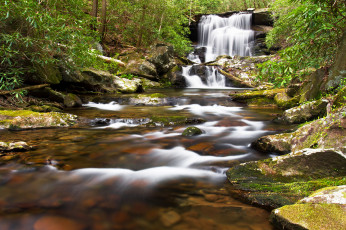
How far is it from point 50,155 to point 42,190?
3.59 ft

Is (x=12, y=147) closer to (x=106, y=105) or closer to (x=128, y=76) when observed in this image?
(x=106, y=105)

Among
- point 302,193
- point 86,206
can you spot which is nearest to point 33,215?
point 86,206

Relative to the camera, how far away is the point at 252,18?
26266mm

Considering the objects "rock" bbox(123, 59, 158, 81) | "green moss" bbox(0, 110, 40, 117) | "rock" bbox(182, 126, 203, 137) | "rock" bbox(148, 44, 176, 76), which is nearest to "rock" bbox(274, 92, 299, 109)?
→ "rock" bbox(182, 126, 203, 137)

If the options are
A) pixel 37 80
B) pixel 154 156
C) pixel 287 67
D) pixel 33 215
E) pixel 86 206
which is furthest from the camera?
pixel 37 80

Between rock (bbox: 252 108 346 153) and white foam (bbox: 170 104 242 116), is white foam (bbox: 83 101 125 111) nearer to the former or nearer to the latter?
white foam (bbox: 170 104 242 116)

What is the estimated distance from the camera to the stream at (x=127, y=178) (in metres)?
2.02

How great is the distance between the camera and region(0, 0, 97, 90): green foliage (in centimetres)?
468

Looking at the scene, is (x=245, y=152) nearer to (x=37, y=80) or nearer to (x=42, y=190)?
(x=42, y=190)

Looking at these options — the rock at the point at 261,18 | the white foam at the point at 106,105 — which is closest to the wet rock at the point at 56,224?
the white foam at the point at 106,105

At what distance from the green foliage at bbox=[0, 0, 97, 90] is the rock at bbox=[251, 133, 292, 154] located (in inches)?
192

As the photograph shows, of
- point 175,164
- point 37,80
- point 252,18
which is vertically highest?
point 252,18

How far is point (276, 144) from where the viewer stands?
3.64 meters

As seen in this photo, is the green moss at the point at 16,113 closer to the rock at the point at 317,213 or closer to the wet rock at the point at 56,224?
the wet rock at the point at 56,224
